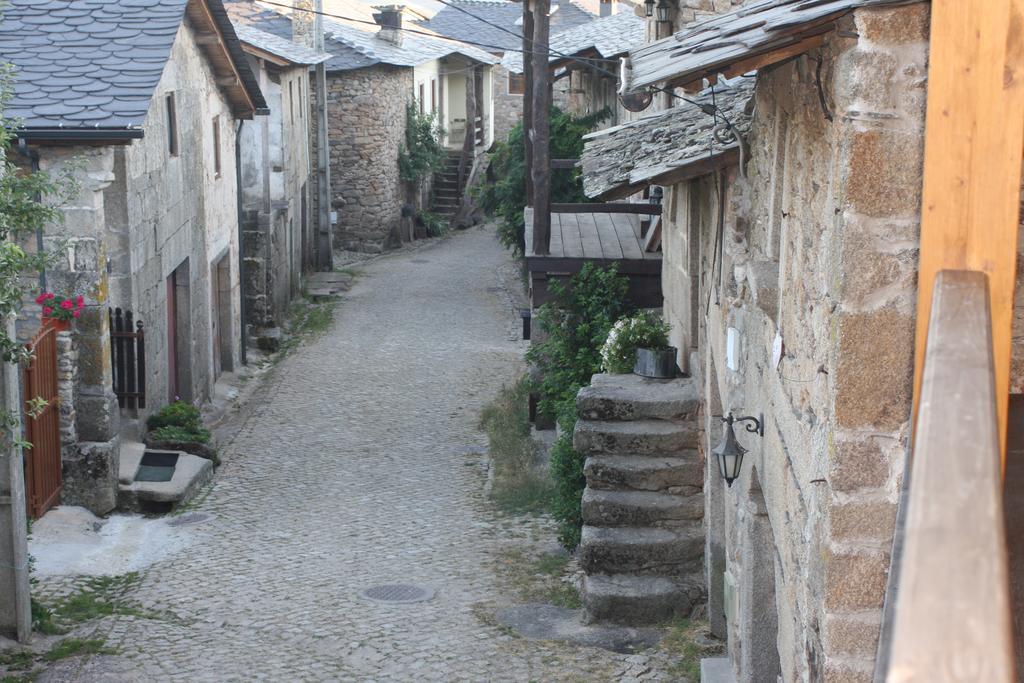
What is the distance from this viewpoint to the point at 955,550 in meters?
1.30

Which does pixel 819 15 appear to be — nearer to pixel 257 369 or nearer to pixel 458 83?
pixel 257 369

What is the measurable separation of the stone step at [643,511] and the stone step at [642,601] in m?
0.45

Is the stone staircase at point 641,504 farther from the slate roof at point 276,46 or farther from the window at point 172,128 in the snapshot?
the slate roof at point 276,46

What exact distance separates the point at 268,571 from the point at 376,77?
58.6 feet

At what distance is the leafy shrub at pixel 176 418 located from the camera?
12.3m

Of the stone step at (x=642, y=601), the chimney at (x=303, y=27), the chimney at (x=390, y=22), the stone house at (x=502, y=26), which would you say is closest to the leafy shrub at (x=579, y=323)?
the stone step at (x=642, y=601)

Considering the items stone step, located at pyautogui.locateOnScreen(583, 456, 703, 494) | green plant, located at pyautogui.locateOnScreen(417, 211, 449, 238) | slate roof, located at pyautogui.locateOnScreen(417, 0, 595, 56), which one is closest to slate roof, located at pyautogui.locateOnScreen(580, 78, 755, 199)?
stone step, located at pyautogui.locateOnScreen(583, 456, 703, 494)

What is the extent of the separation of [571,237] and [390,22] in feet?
58.6

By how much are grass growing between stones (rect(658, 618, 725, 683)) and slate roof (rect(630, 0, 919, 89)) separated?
4305 millimetres

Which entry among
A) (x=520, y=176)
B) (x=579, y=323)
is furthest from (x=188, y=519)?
(x=520, y=176)

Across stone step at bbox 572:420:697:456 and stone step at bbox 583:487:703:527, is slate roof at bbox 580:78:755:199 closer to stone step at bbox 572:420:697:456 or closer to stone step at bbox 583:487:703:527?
stone step at bbox 572:420:697:456

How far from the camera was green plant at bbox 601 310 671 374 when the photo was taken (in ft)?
31.4

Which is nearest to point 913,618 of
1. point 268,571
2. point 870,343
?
point 870,343

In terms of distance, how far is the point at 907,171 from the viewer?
2934mm
